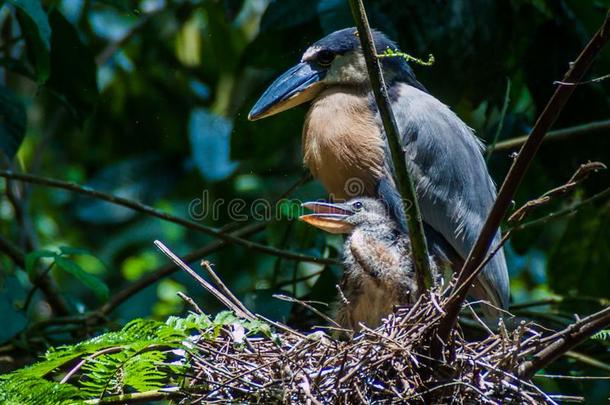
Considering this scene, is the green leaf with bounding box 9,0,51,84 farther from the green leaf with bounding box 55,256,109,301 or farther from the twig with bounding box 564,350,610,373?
the twig with bounding box 564,350,610,373

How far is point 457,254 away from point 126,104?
2.71 meters

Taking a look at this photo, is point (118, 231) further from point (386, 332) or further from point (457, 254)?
point (386, 332)

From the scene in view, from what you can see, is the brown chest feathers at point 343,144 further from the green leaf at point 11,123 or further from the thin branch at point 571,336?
the thin branch at point 571,336

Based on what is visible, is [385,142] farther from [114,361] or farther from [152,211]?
[114,361]

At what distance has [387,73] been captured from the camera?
13.4ft

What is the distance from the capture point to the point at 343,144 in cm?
386

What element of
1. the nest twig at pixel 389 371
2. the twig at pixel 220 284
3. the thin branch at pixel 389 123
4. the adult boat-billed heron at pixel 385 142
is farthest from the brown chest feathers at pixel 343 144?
the thin branch at pixel 389 123

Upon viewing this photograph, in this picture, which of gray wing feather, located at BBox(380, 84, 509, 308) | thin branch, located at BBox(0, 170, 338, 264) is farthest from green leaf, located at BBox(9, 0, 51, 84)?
gray wing feather, located at BBox(380, 84, 509, 308)

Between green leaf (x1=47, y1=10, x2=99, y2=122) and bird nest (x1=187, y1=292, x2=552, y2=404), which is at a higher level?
green leaf (x1=47, y1=10, x2=99, y2=122)

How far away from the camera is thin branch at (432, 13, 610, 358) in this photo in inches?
73.5

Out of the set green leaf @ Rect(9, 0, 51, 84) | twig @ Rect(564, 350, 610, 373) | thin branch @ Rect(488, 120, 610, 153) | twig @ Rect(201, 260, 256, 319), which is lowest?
twig @ Rect(564, 350, 610, 373)

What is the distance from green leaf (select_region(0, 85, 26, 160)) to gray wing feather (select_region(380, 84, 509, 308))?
1521 mm

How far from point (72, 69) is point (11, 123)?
0.37 metres

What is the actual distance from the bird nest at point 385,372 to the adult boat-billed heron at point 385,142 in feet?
3.98
